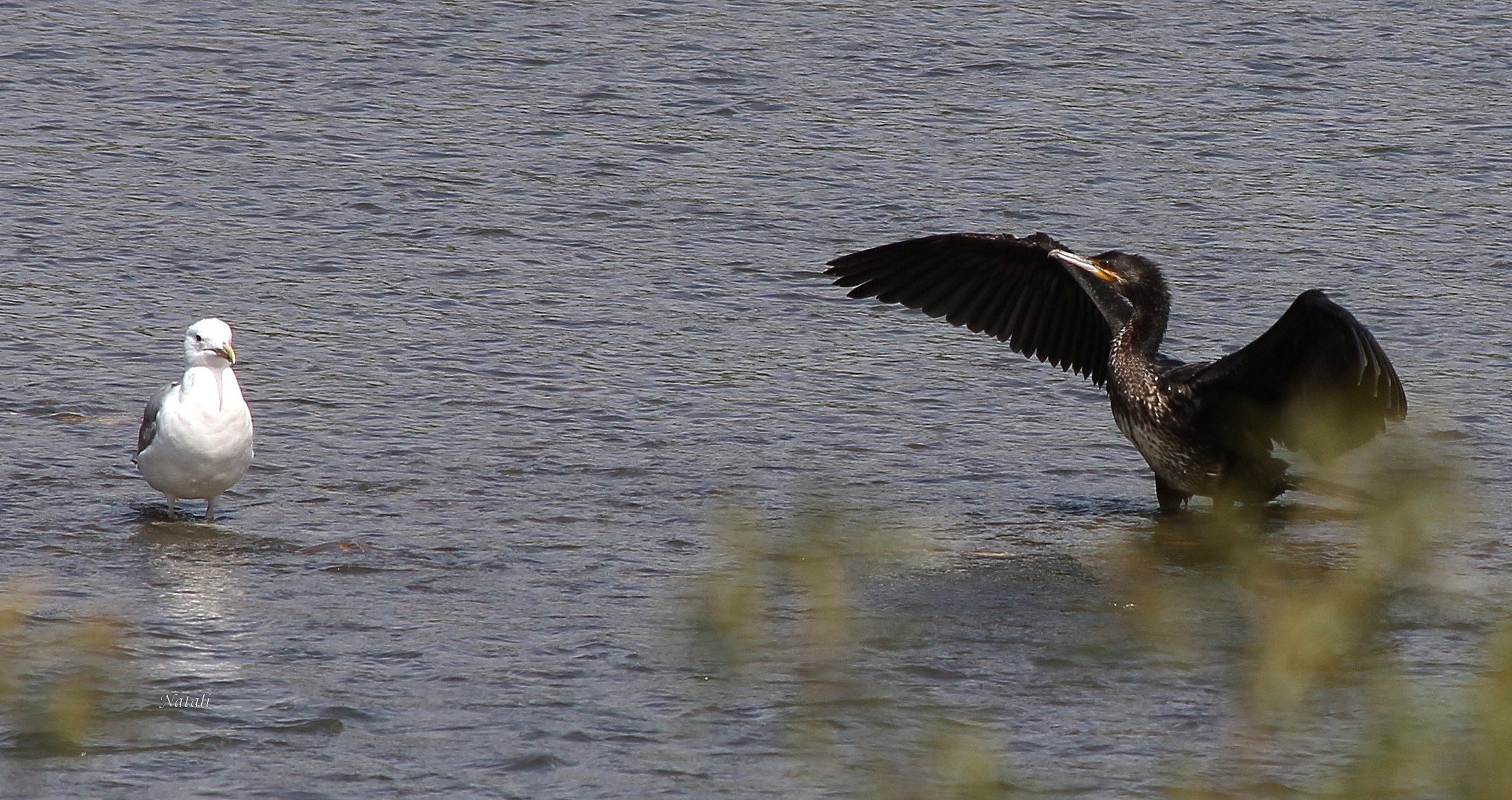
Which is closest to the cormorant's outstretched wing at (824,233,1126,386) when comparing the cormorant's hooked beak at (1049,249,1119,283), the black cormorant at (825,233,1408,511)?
the black cormorant at (825,233,1408,511)

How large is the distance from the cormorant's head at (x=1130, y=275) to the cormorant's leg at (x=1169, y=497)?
71cm

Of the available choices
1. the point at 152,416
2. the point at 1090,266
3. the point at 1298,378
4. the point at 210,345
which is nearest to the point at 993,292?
the point at 1090,266

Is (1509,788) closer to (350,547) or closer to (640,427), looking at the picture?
(350,547)

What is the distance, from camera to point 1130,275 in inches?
306

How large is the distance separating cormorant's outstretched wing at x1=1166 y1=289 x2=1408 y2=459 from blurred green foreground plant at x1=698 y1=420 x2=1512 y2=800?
39 centimetres

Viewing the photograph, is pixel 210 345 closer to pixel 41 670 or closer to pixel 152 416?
pixel 152 416

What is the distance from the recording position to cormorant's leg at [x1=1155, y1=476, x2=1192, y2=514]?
25.4 feet

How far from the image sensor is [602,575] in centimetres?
662

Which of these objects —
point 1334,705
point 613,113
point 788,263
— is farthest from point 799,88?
point 1334,705

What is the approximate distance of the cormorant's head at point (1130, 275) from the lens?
25.4 ft

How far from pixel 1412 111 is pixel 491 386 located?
23.2 ft

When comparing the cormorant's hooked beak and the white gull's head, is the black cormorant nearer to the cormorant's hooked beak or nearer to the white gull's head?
the cormorant's hooked beak

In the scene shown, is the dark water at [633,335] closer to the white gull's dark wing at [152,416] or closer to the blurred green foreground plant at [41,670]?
the blurred green foreground plant at [41,670]

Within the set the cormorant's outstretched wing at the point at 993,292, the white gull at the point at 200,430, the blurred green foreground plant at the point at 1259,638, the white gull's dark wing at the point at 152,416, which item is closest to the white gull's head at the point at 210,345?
the white gull at the point at 200,430
